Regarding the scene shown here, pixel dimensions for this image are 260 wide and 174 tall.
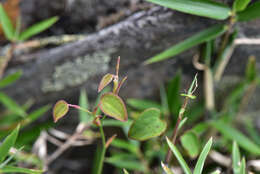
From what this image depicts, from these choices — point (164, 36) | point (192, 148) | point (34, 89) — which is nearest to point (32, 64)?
point (34, 89)

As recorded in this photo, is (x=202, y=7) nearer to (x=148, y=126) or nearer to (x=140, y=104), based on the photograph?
(x=148, y=126)

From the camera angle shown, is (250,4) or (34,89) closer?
(250,4)

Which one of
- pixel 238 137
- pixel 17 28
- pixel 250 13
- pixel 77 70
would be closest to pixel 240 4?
pixel 250 13

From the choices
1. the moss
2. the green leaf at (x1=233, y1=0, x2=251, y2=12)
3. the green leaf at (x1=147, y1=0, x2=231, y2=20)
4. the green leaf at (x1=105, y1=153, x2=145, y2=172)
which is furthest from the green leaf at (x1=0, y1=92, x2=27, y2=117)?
the green leaf at (x1=233, y1=0, x2=251, y2=12)

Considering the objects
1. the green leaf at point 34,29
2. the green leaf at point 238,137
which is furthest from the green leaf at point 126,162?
the green leaf at point 34,29

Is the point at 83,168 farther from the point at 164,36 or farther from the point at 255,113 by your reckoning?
the point at 255,113

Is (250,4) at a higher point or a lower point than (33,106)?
higher
